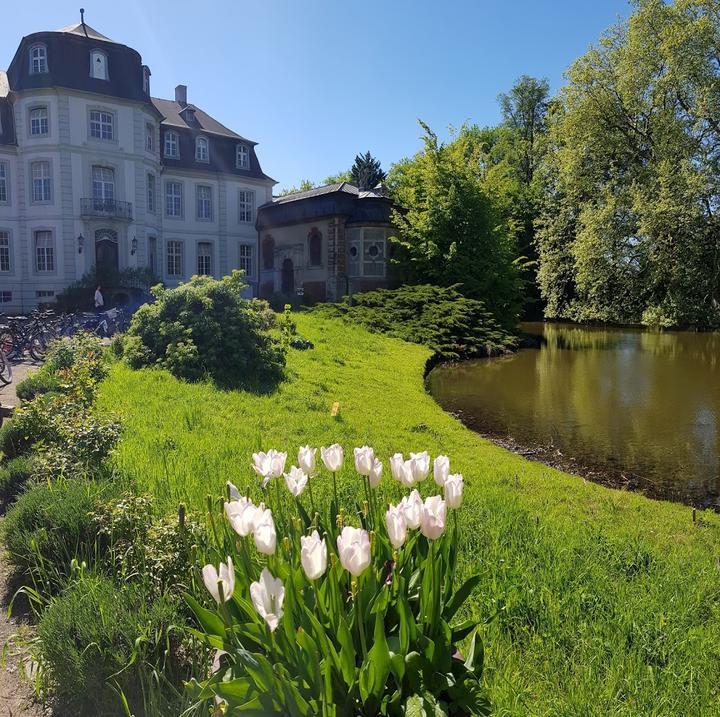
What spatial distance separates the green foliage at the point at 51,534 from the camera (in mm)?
3754

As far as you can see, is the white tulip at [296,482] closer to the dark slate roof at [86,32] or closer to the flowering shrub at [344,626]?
the flowering shrub at [344,626]

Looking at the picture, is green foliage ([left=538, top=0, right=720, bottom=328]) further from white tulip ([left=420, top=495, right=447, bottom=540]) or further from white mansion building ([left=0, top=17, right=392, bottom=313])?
white tulip ([left=420, top=495, right=447, bottom=540])

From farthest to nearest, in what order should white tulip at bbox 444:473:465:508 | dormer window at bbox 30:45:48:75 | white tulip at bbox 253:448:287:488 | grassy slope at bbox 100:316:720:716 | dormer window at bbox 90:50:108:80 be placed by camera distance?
1. dormer window at bbox 90:50:108:80
2. dormer window at bbox 30:45:48:75
3. grassy slope at bbox 100:316:720:716
4. white tulip at bbox 253:448:287:488
5. white tulip at bbox 444:473:465:508

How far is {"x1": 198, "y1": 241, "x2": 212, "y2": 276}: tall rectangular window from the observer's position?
3666 cm

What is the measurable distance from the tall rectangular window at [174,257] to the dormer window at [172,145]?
16.9ft

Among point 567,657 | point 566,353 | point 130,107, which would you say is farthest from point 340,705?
point 130,107

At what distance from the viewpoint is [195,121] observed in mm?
37969

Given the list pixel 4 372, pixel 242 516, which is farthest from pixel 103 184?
pixel 242 516

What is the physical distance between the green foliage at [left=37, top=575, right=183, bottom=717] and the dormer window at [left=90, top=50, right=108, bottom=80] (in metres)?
33.7

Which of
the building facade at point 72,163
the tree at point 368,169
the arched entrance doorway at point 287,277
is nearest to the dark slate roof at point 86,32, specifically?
the building facade at point 72,163

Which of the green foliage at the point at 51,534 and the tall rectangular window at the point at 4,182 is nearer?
the green foliage at the point at 51,534

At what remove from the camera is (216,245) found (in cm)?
3706

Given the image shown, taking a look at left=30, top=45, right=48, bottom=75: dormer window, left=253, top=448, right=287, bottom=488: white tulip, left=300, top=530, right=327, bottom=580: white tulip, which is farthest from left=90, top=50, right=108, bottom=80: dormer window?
left=300, top=530, right=327, bottom=580: white tulip

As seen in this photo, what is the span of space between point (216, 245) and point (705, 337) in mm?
27063
